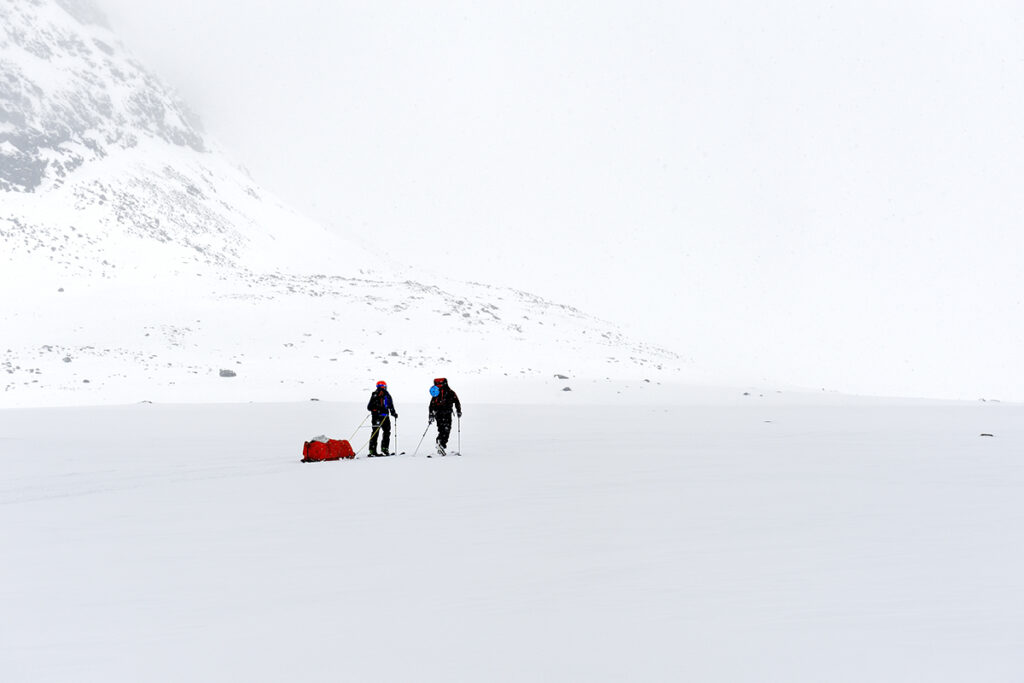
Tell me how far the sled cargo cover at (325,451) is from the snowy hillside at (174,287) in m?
22.5

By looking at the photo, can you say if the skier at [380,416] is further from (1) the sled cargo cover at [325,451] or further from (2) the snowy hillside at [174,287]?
(2) the snowy hillside at [174,287]

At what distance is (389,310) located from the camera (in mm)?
61938

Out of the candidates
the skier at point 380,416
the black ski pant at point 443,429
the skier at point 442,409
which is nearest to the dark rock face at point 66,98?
the skier at point 380,416

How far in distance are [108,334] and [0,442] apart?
3438cm

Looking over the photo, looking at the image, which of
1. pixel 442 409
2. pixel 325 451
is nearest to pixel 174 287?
pixel 442 409

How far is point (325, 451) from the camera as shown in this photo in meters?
16.9

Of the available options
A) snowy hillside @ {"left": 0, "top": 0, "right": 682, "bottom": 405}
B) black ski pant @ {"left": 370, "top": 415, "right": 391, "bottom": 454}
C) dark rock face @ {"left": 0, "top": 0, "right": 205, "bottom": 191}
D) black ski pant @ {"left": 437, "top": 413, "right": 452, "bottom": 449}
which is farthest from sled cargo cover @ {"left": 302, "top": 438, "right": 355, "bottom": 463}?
dark rock face @ {"left": 0, "top": 0, "right": 205, "bottom": 191}

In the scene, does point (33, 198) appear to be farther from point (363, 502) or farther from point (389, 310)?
point (363, 502)

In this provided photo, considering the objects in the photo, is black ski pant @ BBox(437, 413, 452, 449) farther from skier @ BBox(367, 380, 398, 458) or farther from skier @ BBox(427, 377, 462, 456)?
skier @ BBox(367, 380, 398, 458)

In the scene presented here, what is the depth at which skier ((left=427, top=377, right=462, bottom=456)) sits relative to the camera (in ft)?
59.3

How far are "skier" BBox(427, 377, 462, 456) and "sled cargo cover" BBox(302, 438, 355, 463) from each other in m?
2.07

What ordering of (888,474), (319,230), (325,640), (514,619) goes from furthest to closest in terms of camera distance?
1. (319,230)
2. (888,474)
3. (514,619)
4. (325,640)

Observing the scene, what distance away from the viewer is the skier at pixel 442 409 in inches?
711

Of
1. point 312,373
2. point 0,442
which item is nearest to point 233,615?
point 0,442
